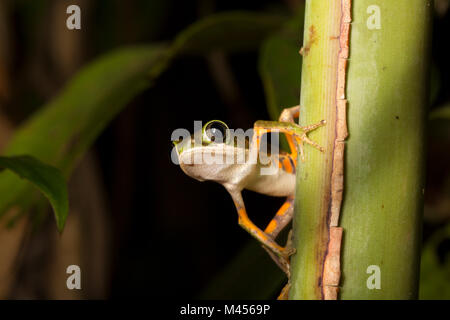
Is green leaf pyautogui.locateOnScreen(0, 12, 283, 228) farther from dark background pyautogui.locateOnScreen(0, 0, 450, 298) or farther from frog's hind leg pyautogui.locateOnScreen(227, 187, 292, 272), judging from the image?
dark background pyautogui.locateOnScreen(0, 0, 450, 298)

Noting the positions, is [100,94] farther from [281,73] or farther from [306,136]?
[306,136]

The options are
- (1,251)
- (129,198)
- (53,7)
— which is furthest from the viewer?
(129,198)

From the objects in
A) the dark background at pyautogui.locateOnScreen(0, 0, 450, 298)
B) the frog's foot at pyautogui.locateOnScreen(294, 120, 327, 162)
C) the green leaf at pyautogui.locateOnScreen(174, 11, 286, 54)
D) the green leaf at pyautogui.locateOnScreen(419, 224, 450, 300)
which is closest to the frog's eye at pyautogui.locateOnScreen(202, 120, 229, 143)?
the frog's foot at pyautogui.locateOnScreen(294, 120, 327, 162)

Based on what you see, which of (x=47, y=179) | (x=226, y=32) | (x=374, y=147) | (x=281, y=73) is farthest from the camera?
(x=226, y=32)

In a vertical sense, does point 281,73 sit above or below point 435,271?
above

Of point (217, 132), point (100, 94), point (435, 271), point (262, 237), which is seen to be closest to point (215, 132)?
point (217, 132)
